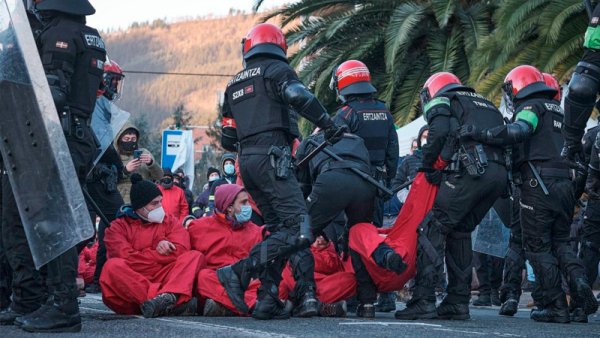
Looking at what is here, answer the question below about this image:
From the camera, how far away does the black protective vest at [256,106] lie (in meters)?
7.95

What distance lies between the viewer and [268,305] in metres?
7.83

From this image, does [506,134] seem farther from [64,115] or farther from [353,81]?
[64,115]

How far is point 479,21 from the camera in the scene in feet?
66.0

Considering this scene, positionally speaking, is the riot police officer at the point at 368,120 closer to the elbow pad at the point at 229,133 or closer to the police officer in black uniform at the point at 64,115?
the elbow pad at the point at 229,133

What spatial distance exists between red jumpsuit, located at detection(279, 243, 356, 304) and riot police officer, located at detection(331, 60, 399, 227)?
2.59 feet

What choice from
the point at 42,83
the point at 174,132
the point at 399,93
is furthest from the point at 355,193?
the point at 399,93

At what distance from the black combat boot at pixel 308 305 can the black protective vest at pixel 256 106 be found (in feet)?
3.81

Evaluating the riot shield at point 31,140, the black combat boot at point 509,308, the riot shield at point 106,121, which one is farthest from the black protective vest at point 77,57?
the black combat boot at point 509,308

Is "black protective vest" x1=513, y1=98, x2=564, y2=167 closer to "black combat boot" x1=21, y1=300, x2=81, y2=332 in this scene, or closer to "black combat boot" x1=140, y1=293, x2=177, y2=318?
"black combat boot" x1=140, y1=293, x2=177, y2=318

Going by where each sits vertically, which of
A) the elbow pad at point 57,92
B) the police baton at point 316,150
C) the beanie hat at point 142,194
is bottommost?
the beanie hat at point 142,194

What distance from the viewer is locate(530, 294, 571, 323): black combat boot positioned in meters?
8.59

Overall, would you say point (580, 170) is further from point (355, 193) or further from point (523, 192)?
point (355, 193)

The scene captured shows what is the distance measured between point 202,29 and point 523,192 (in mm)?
186281

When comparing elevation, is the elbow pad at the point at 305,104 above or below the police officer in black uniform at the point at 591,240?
above
